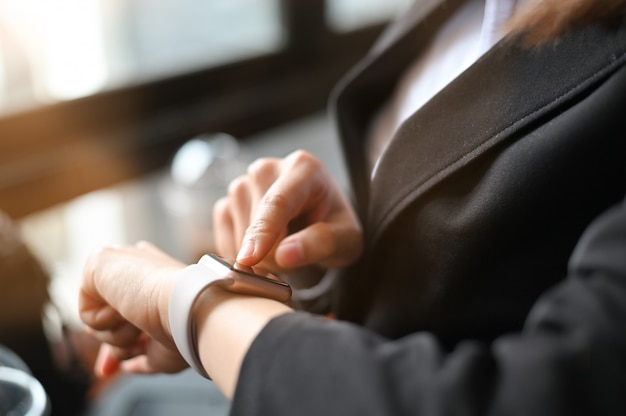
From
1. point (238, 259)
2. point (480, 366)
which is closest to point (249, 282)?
point (238, 259)

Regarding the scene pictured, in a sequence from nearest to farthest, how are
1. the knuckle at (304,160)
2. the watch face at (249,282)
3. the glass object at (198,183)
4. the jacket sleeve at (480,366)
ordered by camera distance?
the jacket sleeve at (480,366) → the watch face at (249,282) → the knuckle at (304,160) → the glass object at (198,183)

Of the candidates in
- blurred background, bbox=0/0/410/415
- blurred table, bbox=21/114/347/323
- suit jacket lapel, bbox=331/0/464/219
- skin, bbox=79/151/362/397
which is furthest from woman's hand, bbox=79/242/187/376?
blurred table, bbox=21/114/347/323

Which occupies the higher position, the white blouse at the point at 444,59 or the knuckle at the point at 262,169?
the white blouse at the point at 444,59

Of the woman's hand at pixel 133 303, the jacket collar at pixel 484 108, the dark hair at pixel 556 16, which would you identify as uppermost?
the dark hair at pixel 556 16

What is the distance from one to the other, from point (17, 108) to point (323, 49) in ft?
2.11

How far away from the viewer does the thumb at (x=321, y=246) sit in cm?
49

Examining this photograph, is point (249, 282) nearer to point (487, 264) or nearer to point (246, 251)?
point (246, 251)

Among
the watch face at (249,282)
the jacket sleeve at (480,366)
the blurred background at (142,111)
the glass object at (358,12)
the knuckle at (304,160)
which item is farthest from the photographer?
the glass object at (358,12)

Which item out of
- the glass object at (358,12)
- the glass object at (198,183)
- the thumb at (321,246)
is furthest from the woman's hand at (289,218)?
the glass object at (358,12)

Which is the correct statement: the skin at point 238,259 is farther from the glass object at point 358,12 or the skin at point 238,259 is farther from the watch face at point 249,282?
the glass object at point 358,12

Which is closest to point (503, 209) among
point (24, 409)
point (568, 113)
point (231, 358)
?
point (568, 113)

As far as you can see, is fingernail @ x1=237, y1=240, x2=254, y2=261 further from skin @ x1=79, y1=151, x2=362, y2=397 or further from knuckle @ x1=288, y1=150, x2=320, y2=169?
knuckle @ x1=288, y1=150, x2=320, y2=169

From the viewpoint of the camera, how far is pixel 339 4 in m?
1.44

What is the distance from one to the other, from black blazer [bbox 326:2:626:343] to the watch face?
0.12 meters
